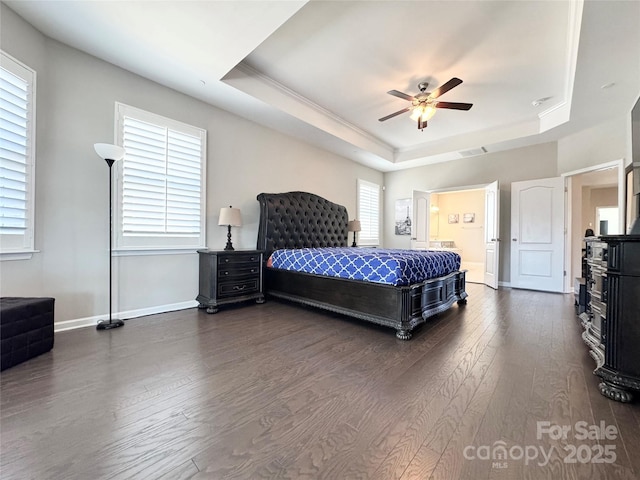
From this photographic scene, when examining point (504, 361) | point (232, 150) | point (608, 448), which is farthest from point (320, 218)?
point (608, 448)

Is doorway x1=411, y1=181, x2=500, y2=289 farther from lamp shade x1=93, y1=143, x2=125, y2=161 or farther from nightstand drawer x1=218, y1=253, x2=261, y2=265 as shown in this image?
lamp shade x1=93, y1=143, x2=125, y2=161

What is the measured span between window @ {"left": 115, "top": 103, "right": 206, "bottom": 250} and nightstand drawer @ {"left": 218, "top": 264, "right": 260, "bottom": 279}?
1.91 ft

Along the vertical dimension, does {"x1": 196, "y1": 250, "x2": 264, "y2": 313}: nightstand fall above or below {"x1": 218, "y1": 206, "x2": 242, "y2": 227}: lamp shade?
below

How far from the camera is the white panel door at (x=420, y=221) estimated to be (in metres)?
6.40

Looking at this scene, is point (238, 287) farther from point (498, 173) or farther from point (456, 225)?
point (456, 225)

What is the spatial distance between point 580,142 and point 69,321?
776 cm

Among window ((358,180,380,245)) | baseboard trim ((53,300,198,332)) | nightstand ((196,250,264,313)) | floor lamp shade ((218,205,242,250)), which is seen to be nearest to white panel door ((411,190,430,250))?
window ((358,180,380,245))

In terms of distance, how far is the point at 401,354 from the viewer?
2254 millimetres

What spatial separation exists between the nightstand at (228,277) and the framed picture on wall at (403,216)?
14.5 feet

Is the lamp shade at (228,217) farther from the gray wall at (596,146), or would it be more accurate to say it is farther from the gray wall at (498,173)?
the gray wall at (596,146)

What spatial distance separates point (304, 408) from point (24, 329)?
2.24m

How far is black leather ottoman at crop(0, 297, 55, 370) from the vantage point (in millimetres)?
1889

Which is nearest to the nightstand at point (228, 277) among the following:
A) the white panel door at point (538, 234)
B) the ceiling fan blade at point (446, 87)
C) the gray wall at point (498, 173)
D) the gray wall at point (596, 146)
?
the ceiling fan blade at point (446, 87)

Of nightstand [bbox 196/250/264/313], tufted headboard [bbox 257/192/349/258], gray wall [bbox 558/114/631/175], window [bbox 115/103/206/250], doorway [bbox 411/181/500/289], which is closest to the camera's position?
window [bbox 115/103/206/250]
